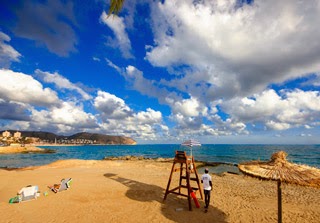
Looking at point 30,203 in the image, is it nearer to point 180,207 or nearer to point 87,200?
point 87,200

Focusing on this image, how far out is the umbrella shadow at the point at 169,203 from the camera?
34.8ft

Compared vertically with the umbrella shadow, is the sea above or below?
below

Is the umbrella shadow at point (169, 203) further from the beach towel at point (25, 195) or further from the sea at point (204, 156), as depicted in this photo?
the sea at point (204, 156)

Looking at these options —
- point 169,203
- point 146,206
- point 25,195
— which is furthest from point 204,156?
point 25,195

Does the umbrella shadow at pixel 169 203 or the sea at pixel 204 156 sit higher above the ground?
the umbrella shadow at pixel 169 203

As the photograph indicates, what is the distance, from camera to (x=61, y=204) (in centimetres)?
1231

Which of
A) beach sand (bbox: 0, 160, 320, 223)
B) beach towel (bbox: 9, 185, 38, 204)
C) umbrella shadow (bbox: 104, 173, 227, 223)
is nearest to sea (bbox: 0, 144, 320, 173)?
umbrella shadow (bbox: 104, 173, 227, 223)

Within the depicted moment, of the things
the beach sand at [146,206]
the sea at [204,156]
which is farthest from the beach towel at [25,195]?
the sea at [204,156]

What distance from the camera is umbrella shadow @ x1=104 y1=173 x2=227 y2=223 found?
10613 millimetres

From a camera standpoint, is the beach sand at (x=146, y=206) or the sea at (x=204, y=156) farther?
the sea at (x=204, y=156)

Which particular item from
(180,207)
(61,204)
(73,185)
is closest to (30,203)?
(61,204)

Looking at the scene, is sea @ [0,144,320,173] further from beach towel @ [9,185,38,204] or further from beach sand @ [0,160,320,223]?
beach towel @ [9,185,38,204]

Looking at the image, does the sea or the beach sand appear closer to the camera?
the beach sand

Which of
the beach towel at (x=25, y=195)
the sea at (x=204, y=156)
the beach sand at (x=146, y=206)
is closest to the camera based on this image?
the beach sand at (x=146, y=206)
